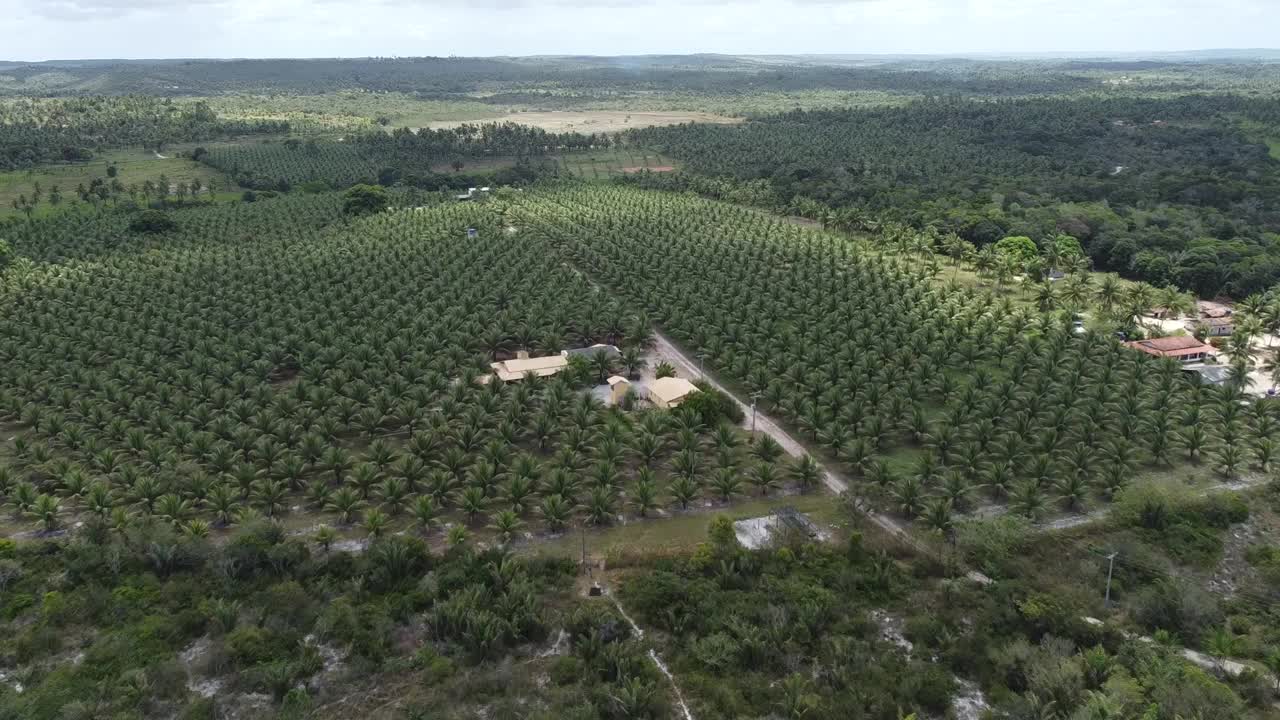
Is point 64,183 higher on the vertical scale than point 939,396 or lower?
higher

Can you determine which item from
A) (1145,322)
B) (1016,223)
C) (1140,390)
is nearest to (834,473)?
(1140,390)

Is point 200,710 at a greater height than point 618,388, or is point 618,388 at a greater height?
point 618,388

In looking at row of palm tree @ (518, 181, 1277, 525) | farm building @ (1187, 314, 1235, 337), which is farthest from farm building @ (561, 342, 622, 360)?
farm building @ (1187, 314, 1235, 337)

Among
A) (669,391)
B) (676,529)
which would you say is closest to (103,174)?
(669,391)

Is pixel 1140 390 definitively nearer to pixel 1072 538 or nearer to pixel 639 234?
pixel 1072 538

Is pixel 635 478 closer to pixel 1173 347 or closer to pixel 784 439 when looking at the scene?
pixel 784 439

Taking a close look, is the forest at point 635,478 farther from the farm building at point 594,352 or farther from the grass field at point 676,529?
the farm building at point 594,352

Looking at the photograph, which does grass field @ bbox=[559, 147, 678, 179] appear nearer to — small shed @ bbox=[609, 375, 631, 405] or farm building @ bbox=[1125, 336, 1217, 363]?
small shed @ bbox=[609, 375, 631, 405]

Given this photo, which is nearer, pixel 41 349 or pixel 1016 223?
pixel 41 349

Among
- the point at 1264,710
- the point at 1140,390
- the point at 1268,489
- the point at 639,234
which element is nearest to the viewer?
the point at 1264,710
